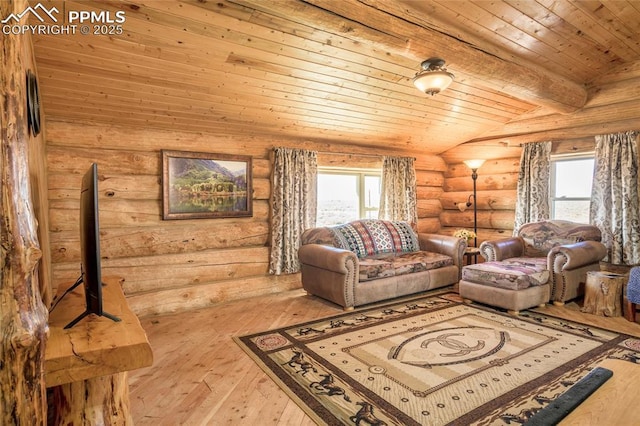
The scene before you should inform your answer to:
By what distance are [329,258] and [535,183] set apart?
3.25 m

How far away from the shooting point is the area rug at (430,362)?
2070 mm

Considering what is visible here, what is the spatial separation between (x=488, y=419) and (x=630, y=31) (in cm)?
411

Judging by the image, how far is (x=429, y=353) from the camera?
2.78 metres

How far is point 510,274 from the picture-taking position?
3.74 meters

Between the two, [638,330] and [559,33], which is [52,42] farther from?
[638,330]

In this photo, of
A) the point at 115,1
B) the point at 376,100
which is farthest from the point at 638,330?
the point at 115,1

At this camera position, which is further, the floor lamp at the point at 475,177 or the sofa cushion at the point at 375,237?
the floor lamp at the point at 475,177

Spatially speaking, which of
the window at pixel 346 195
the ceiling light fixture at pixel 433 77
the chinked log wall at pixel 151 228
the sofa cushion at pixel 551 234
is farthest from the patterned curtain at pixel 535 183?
the chinked log wall at pixel 151 228

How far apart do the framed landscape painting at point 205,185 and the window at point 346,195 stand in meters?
1.29

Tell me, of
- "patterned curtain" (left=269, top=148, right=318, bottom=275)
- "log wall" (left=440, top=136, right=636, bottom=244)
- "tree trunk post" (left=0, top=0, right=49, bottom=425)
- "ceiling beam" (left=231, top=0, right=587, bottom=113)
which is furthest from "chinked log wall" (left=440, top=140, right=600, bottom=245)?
"tree trunk post" (left=0, top=0, right=49, bottom=425)

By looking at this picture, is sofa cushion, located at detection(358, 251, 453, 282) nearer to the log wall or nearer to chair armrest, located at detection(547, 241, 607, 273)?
chair armrest, located at detection(547, 241, 607, 273)

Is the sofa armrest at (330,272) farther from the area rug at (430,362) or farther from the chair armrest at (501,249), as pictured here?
the chair armrest at (501,249)

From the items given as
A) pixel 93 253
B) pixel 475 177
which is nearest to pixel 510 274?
pixel 475 177

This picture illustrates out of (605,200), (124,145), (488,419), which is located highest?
(124,145)
